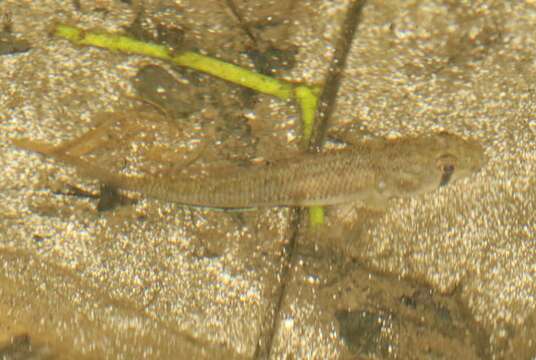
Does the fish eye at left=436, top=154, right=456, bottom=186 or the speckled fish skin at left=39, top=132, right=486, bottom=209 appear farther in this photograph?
the fish eye at left=436, top=154, right=456, bottom=186

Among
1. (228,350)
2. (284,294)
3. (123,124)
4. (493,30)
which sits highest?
(493,30)

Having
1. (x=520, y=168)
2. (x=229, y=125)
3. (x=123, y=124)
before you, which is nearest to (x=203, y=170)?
(x=229, y=125)

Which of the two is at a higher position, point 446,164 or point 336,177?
point 446,164

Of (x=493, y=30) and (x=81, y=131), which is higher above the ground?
(x=493, y=30)

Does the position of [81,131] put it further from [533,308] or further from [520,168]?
[533,308]

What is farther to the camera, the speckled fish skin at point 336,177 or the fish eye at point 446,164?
the fish eye at point 446,164

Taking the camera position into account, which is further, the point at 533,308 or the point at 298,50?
the point at 298,50

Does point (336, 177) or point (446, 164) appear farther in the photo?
point (446, 164)

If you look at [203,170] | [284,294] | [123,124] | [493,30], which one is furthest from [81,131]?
[493,30]
